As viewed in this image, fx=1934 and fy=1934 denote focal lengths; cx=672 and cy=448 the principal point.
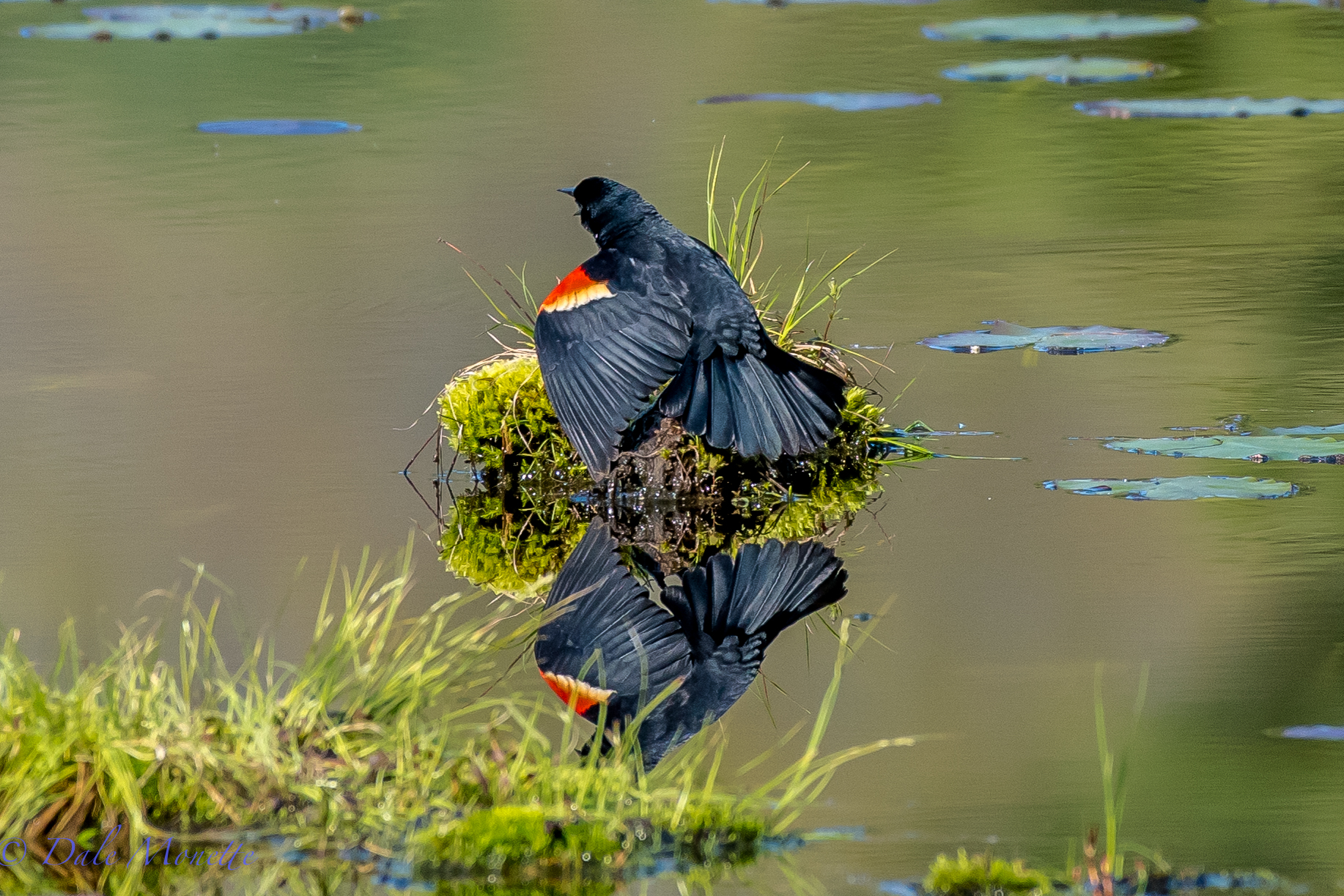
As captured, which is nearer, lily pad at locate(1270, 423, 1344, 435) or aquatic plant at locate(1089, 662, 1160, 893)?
aquatic plant at locate(1089, 662, 1160, 893)

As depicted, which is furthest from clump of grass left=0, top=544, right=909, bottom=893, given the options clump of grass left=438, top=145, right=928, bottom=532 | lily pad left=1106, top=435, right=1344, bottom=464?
lily pad left=1106, top=435, right=1344, bottom=464

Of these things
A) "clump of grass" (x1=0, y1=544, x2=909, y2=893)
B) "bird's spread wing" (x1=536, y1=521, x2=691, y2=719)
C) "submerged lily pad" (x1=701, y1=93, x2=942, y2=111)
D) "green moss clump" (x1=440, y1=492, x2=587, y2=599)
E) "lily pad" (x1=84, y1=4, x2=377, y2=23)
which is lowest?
"clump of grass" (x1=0, y1=544, x2=909, y2=893)

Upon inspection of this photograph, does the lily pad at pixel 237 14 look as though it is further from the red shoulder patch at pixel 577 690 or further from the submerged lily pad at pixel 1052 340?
the red shoulder patch at pixel 577 690

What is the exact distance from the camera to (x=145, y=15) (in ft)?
56.7

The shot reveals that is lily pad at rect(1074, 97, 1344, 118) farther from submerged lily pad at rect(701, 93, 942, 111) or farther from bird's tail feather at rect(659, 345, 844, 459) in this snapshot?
bird's tail feather at rect(659, 345, 844, 459)

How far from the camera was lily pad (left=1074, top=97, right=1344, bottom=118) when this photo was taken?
40.1ft

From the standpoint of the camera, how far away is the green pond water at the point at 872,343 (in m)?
3.86

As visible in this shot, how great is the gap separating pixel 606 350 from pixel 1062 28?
11.1 m

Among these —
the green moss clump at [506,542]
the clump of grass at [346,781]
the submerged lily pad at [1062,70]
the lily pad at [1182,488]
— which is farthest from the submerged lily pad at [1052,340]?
the submerged lily pad at [1062,70]

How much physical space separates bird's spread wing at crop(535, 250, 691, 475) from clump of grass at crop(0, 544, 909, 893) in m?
1.69

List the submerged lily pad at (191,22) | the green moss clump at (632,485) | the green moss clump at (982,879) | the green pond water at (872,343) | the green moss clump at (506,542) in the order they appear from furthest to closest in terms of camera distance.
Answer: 1. the submerged lily pad at (191,22)
2. the green moss clump at (632,485)
3. the green moss clump at (506,542)
4. the green pond water at (872,343)
5. the green moss clump at (982,879)

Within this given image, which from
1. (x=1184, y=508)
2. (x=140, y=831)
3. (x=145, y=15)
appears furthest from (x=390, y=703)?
(x=145, y=15)

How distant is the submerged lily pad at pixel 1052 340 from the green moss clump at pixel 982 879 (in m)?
4.14

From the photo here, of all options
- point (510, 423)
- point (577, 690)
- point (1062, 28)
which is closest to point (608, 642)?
point (577, 690)
